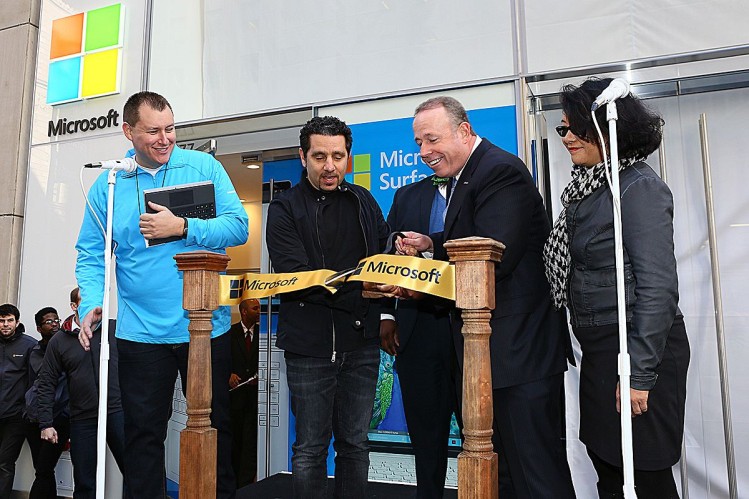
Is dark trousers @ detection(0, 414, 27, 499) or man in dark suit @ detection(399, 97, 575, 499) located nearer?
man in dark suit @ detection(399, 97, 575, 499)

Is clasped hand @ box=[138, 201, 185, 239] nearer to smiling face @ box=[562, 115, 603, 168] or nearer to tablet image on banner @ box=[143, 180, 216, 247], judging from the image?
tablet image on banner @ box=[143, 180, 216, 247]

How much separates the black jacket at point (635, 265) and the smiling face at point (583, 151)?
0.35 ft

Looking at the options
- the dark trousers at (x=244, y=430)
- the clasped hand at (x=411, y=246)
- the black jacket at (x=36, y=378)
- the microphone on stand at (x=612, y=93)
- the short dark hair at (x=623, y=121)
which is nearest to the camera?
the microphone on stand at (x=612, y=93)

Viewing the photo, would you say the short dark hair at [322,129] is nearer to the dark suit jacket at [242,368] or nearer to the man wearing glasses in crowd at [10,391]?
the dark suit jacket at [242,368]

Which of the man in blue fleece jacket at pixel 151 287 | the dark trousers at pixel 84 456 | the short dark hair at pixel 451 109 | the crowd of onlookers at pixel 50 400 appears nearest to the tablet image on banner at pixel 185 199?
the man in blue fleece jacket at pixel 151 287

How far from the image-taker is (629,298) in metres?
1.96

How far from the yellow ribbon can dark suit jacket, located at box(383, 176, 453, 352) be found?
1.81ft

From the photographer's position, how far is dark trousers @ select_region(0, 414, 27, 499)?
5.16 meters

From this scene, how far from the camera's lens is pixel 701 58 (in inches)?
150

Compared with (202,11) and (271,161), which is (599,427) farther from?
(202,11)

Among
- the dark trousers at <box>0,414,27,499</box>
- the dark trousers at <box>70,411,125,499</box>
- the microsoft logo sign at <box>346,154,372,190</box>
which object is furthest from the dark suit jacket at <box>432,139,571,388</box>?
the dark trousers at <box>0,414,27,499</box>

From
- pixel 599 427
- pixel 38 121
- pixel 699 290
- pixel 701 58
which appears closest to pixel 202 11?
pixel 38 121

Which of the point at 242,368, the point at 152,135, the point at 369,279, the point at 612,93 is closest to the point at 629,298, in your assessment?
the point at 612,93

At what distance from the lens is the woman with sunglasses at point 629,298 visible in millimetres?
1903
